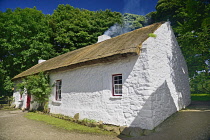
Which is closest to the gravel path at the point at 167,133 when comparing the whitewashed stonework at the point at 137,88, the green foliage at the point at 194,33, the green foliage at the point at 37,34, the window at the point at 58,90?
the whitewashed stonework at the point at 137,88

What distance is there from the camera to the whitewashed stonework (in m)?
5.89

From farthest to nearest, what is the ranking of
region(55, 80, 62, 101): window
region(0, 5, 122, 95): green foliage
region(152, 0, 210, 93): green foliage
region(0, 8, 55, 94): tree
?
region(0, 5, 122, 95): green foliage, region(0, 8, 55, 94): tree, region(55, 80, 62, 101): window, region(152, 0, 210, 93): green foliage

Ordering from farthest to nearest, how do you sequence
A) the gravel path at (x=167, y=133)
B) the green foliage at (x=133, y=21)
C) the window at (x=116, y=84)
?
the green foliage at (x=133, y=21), the window at (x=116, y=84), the gravel path at (x=167, y=133)

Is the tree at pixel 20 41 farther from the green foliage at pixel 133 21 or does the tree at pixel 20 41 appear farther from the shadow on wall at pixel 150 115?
the green foliage at pixel 133 21

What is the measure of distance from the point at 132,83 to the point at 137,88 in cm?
31

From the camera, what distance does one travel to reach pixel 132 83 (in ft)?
20.3

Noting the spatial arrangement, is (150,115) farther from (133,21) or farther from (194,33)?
(133,21)

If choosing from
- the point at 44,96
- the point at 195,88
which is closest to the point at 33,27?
the point at 44,96

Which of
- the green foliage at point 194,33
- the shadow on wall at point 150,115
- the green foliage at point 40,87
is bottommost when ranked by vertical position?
the shadow on wall at point 150,115

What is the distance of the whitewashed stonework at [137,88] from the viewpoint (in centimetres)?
589

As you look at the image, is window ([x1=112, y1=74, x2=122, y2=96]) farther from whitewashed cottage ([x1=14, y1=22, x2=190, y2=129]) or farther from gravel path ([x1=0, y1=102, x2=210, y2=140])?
gravel path ([x1=0, y1=102, x2=210, y2=140])

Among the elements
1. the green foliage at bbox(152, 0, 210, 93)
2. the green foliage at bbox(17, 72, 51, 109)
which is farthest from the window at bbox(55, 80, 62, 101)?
the green foliage at bbox(152, 0, 210, 93)

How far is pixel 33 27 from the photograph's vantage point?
63.7ft

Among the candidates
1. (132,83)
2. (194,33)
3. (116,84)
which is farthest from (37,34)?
(194,33)
